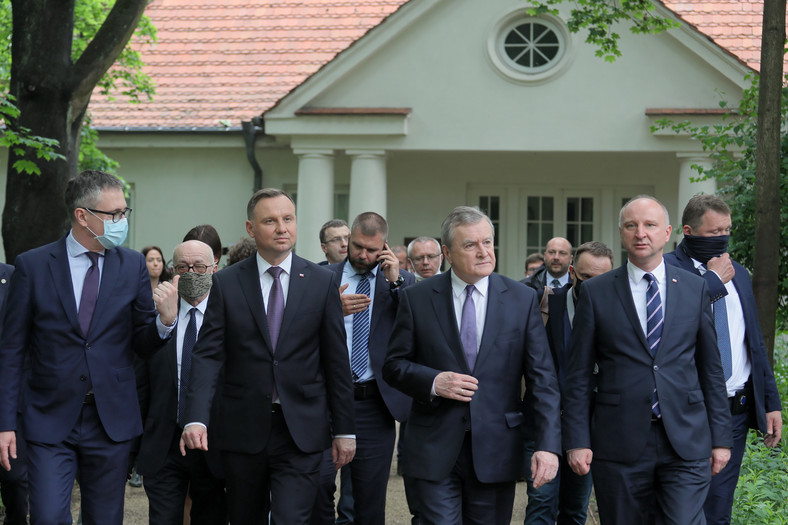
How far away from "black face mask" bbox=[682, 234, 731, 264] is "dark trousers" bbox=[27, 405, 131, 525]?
352cm

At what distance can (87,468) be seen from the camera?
541 centimetres

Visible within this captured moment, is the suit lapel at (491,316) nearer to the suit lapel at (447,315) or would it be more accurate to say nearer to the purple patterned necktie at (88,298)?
the suit lapel at (447,315)

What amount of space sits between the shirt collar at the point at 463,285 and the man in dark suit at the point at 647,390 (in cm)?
51

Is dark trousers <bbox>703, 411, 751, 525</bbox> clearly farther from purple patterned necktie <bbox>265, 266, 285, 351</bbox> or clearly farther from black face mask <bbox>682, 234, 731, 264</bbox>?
purple patterned necktie <bbox>265, 266, 285, 351</bbox>

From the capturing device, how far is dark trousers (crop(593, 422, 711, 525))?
17.0 feet

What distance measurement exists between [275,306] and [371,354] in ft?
4.65

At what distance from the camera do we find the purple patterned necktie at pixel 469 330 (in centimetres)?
529

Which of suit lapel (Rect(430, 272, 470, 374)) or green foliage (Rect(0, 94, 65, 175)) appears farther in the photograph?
green foliage (Rect(0, 94, 65, 175))

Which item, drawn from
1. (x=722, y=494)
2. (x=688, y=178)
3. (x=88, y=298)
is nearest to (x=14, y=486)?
(x=88, y=298)

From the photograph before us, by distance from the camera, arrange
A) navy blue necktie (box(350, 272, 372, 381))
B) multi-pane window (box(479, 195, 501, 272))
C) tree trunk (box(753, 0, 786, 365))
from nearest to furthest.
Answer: navy blue necktie (box(350, 272, 372, 381)) → tree trunk (box(753, 0, 786, 365)) → multi-pane window (box(479, 195, 501, 272))

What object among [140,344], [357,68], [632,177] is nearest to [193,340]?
[140,344]

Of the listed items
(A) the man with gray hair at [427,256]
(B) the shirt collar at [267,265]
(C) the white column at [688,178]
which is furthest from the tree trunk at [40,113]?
(C) the white column at [688,178]

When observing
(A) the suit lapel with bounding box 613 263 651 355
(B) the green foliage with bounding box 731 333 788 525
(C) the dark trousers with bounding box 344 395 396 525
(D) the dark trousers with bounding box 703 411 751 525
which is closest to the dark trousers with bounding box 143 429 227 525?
(C) the dark trousers with bounding box 344 395 396 525

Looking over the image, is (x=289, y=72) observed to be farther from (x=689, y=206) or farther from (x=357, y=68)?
(x=689, y=206)
